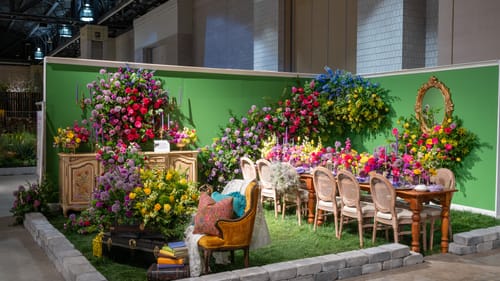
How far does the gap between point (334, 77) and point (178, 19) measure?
8.42 metres

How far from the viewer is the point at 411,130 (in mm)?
8523

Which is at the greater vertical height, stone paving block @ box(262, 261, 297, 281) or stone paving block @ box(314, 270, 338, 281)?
stone paving block @ box(262, 261, 297, 281)

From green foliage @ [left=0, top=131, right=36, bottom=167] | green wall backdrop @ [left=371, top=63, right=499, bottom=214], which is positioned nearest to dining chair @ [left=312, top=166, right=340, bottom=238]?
green wall backdrop @ [left=371, top=63, right=499, bottom=214]

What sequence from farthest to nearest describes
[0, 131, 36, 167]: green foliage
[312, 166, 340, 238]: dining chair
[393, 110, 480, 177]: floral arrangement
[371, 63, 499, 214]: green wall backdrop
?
[0, 131, 36, 167]: green foliage → [393, 110, 480, 177]: floral arrangement → [371, 63, 499, 214]: green wall backdrop → [312, 166, 340, 238]: dining chair

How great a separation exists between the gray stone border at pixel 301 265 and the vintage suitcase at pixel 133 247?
33 cm

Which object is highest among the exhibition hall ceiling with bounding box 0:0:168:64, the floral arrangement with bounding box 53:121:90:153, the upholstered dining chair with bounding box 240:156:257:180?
the exhibition hall ceiling with bounding box 0:0:168:64

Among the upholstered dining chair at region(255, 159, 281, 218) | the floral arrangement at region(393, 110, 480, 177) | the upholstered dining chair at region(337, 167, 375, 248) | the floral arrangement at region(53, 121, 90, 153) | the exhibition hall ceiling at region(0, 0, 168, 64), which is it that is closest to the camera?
the upholstered dining chair at region(337, 167, 375, 248)

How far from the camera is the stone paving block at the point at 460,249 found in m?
5.70

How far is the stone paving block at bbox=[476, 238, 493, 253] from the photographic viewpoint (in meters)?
5.81

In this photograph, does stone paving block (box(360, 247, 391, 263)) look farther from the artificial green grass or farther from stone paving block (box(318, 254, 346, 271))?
the artificial green grass

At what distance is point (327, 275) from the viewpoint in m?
4.85

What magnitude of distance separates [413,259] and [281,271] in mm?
1539

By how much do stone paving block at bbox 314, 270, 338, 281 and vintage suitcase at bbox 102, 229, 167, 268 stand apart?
1457mm

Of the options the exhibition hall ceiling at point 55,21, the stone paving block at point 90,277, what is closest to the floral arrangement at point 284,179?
the stone paving block at point 90,277
